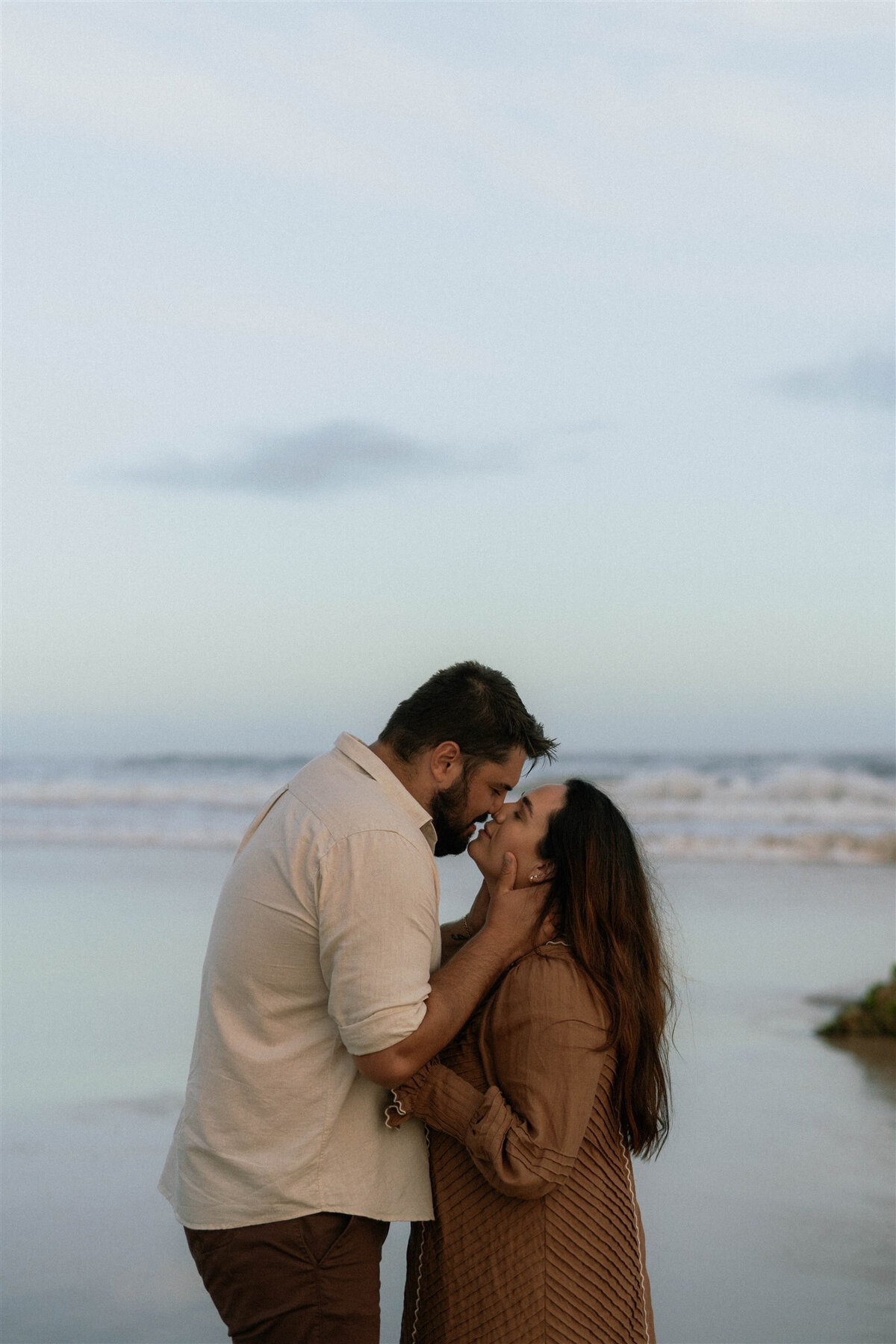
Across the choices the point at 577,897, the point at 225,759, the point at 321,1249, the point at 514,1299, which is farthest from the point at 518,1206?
the point at 225,759

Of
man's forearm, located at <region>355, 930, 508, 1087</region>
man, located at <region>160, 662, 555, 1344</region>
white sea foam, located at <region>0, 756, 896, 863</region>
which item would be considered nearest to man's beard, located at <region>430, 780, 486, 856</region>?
man, located at <region>160, 662, 555, 1344</region>

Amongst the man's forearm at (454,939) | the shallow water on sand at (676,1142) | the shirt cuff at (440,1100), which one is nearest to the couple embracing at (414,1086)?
the shirt cuff at (440,1100)

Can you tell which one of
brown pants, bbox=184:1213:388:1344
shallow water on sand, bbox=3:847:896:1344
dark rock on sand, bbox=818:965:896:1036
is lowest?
shallow water on sand, bbox=3:847:896:1344

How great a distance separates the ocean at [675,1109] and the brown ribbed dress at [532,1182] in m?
0.70

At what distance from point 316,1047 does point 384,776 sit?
507mm

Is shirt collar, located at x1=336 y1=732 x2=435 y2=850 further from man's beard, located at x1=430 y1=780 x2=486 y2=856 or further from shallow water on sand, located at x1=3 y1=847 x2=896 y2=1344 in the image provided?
shallow water on sand, located at x1=3 y1=847 x2=896 y2=1344

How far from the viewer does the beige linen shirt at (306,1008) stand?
2.27 meters

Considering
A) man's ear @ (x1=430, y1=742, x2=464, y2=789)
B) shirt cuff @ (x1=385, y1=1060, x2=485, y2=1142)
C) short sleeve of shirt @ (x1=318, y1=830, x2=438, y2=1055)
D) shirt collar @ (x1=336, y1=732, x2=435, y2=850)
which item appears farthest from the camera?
man's ear @ (x1=430, y1=742, x2=464, y2=789)

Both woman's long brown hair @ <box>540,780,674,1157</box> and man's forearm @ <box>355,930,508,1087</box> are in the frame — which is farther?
woman's long brown hair @ <box>540,780,674,1157</box>

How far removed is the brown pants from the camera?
7.72 ft

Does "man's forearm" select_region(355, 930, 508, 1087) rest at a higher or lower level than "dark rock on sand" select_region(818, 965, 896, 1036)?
higher

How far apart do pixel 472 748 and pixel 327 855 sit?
479 millimetres

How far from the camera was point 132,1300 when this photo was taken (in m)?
3.75

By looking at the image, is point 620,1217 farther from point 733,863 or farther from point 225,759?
point 225,759
